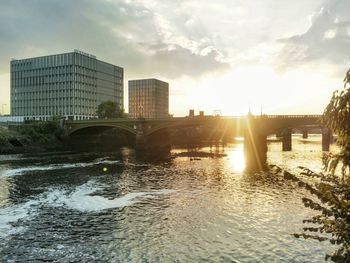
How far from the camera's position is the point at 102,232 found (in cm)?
2939

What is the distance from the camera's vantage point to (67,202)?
40750 millimetres

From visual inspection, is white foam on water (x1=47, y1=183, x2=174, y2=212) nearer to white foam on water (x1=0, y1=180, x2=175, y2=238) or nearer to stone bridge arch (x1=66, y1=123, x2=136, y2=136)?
white foam on water (x1=0, y1=180, x2=175, y2=238)

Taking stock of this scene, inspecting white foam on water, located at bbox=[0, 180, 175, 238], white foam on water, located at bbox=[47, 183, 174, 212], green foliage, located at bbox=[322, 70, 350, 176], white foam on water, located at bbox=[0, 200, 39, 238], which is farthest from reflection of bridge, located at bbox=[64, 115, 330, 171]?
green foliage, located at bbox=[322, 70, 350, 176]

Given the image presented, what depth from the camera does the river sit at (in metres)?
24.9

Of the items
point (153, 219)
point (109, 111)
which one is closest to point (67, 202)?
point (153, 219)

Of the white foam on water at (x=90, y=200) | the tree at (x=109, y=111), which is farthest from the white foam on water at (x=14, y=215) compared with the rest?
the tree at (x=109, y=111)

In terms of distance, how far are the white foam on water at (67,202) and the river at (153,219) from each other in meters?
0.10

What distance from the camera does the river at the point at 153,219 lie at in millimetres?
24906

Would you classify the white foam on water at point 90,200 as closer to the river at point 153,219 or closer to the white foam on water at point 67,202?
the white foam on water at point 67,202


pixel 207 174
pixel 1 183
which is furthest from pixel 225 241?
pixel 1 183

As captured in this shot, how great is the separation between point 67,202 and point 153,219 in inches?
510

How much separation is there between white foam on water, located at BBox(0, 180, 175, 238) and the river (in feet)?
0.34

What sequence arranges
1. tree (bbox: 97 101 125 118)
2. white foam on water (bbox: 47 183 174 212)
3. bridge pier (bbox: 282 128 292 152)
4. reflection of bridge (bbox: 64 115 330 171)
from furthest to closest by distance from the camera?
tree (bbox: 97 101 125 118)
bridge pier (bbox: 282 128 292 152)
reflection of bridge (bbox: 64 115 330 171)
white foam on water (bbox: 47 183 174 212)

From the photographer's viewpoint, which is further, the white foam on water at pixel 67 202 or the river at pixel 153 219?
the white foam on water at pixel 67 202
